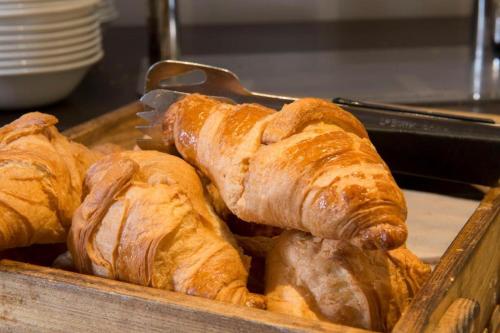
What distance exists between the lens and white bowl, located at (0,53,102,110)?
147 cm

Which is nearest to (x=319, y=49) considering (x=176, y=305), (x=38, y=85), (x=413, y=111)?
(x=38, y=85)

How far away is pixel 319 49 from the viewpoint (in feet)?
7.24

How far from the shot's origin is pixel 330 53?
2166 mm

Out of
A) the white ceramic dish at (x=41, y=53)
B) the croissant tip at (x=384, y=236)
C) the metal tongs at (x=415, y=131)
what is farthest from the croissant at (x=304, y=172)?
the white ceramic dish at (x=41, y=53)

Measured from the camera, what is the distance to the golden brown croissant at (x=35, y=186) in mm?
615

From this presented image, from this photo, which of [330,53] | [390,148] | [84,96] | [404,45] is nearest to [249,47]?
[330,53]

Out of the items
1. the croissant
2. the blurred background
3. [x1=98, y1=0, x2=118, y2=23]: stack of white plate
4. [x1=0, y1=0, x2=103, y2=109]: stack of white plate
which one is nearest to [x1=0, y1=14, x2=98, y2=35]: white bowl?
[x1=0, y1=0, x2=103, y2=109]: stack of white plate

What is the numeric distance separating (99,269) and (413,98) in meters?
1.18

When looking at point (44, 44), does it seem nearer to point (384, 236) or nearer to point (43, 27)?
point (43, 27)

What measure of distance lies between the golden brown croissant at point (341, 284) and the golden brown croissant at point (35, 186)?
0.20 metres

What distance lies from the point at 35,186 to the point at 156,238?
0.13 metres

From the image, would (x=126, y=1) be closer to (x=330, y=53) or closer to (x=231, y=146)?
(x=330, y=53)

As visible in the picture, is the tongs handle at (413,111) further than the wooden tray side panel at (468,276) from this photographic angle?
Yes

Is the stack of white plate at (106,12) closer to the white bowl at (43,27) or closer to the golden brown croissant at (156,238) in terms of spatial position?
the white bowl at (43,27)
